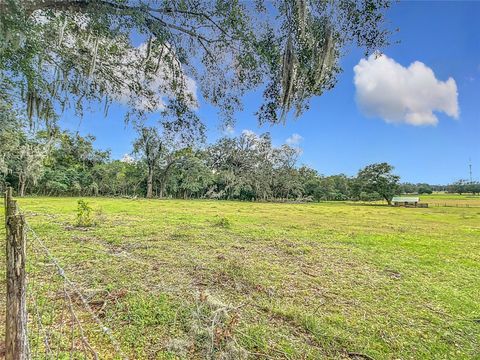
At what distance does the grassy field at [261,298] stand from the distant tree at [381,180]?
39498mm

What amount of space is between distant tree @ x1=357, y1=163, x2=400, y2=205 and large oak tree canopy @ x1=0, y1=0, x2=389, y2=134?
44115mm

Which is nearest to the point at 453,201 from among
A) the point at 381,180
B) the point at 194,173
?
the point at 381,180

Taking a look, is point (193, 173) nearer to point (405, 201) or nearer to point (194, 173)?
point (194, 173)

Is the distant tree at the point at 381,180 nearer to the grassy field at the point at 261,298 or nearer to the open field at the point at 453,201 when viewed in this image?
the open field at the point at 453,201

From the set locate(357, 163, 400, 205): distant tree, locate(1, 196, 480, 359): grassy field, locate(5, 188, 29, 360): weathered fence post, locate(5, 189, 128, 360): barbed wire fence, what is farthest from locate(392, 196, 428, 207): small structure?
locate(5, 188, 29, 360): weathered fence post

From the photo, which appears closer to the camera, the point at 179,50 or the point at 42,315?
the point at 42,315

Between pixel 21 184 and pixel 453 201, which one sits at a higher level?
pixel 21 184

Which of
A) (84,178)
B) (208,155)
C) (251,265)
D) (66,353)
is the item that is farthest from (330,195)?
(66,353)

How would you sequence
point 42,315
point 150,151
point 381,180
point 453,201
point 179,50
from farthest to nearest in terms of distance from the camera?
point 453,201 → point 381,180 → point 150,151 → point 179,50 → point 42,315

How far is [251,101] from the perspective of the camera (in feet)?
19.7

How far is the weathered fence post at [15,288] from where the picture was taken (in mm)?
1949

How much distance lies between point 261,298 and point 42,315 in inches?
109

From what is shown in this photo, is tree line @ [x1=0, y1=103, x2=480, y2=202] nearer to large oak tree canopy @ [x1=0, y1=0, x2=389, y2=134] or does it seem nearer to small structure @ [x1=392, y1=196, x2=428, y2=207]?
small structure @ [x1=392, y1=196, x2=428, y2=207]

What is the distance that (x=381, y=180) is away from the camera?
4459cm
